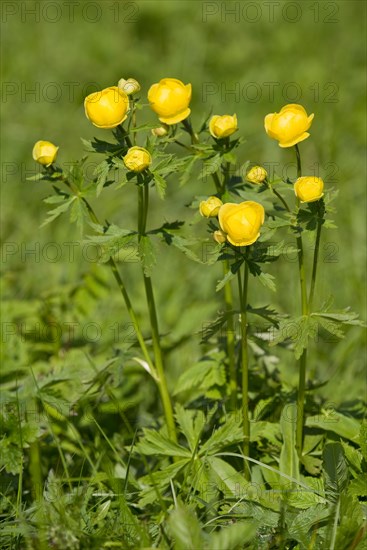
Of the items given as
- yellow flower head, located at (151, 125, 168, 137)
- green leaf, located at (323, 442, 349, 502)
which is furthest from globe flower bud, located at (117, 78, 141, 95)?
green leaf, located at (323, 442, 349, 502)

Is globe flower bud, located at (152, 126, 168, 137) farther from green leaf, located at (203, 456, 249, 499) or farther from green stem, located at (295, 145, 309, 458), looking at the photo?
green leaf, located at (203, 456, 249, 499)

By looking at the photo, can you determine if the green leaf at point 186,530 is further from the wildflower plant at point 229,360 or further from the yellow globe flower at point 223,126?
the yellow globe flower at point 223,126

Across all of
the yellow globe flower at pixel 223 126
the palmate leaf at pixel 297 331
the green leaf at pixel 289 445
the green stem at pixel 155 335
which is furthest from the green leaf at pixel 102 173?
the green leaf at pixel 289 445

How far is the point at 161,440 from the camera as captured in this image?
1844 mm

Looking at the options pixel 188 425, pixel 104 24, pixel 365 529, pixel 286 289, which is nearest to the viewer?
pixel 365 529

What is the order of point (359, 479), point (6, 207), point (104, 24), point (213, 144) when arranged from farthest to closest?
point (104, 24), point (6, 207), point (213, 144), point (359, 479)

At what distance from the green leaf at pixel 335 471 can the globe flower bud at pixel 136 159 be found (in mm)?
730

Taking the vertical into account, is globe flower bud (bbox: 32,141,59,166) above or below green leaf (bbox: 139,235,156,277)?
above

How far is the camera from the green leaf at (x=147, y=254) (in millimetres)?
1682

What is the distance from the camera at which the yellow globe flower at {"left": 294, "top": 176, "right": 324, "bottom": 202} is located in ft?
5.11

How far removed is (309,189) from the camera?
1.56m

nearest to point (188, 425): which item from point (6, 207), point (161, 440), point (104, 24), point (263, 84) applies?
point (161, 440)

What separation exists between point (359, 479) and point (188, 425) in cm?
44

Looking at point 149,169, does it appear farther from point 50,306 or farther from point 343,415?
point 50,306
